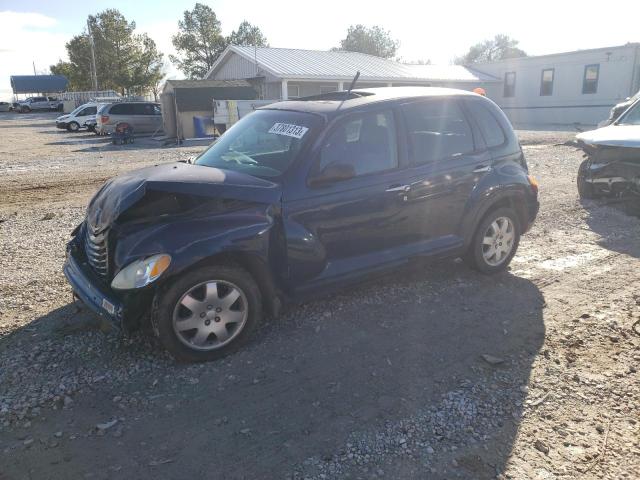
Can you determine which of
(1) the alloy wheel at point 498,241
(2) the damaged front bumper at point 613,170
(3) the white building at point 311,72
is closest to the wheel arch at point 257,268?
(1) the alloy wheel at point 498,241

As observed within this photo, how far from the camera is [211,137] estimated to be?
76.0 feet

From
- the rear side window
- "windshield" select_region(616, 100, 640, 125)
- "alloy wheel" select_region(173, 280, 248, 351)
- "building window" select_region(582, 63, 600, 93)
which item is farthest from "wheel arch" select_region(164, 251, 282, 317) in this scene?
"building window" select_region(582, 63, 600, 93)

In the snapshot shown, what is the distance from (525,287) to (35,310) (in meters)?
4.62

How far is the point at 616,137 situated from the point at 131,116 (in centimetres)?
2226

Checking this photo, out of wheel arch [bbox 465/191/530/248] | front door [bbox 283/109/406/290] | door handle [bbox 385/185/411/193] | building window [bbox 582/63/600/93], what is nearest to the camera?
front door [bbox 283/109/406/290]

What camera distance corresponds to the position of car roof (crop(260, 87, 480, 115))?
172 inches

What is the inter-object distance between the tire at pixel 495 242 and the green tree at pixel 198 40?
6329 centimetres

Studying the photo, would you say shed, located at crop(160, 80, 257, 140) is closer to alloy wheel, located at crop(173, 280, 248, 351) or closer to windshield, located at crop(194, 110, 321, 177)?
windshield, located at crop(194, 110, 321, 177)

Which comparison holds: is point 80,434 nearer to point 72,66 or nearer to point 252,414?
point 252,414

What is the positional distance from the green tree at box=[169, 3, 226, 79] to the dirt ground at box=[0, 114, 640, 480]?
63779 mm

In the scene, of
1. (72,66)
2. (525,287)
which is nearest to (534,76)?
(525,287)

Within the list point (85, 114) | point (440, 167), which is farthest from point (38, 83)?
point (440, 167)

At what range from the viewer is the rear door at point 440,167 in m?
4.55

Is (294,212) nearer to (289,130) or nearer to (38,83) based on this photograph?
(289,130)
